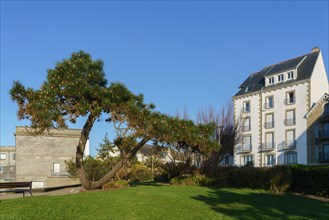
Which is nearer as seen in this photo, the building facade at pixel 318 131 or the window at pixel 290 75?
the building facade at pixel 318 131

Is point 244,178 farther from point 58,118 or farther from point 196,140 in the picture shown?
point 58,118

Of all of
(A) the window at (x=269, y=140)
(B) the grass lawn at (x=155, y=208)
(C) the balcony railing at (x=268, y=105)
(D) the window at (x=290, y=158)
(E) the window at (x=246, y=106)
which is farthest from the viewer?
(E) the window at (x=246, y=106)

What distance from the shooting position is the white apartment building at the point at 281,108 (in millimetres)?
42969

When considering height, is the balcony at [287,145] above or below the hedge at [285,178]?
above

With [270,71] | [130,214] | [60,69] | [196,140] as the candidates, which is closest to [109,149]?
[196,140]

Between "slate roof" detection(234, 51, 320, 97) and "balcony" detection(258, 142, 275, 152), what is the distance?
23.8 ft

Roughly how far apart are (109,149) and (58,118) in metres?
10.4

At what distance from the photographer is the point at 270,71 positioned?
48.3m

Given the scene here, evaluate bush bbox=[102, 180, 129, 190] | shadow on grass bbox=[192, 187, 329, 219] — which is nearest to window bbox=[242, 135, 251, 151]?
bush bbox=[102, 180, 129, 190]

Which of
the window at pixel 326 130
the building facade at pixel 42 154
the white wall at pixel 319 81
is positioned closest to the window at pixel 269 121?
the white wall at pixel 319 81

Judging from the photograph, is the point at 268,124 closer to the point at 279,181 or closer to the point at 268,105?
the point at 268,105

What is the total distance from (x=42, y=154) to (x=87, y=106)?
26491 millimetres

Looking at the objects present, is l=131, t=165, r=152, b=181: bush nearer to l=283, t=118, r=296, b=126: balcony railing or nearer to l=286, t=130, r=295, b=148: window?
l=286, t=130, r=295, b=148: window

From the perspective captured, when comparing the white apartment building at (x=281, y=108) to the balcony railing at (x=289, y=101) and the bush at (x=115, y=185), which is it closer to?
the balcony railing at (x=289, y=101)
